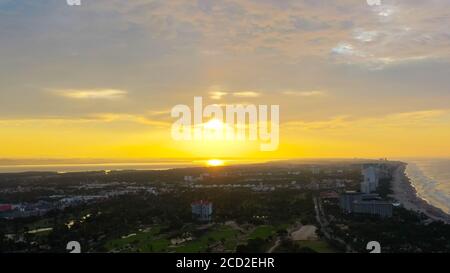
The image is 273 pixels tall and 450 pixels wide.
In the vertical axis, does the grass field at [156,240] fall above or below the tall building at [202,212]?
above

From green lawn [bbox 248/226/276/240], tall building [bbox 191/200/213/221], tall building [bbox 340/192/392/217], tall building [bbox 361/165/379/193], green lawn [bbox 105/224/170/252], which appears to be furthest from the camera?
tall building [bbox 361/165/379/193]

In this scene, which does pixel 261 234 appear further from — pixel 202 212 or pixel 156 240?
pixel 202 212

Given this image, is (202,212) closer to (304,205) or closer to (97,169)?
(304,205)

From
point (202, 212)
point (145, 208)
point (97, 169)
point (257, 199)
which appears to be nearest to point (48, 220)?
point (145, 208)

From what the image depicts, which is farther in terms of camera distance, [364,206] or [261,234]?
[364,206]

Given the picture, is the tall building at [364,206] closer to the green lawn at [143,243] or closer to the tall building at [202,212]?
the tall building at [202,212]

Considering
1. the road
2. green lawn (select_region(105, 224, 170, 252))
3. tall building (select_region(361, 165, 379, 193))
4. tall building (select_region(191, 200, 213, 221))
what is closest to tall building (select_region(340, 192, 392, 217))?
the road

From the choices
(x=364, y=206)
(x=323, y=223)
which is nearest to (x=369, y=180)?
(x=364, y=206)

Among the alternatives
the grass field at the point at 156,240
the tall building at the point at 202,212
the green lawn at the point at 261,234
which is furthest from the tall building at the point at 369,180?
the grass field at the point at 156,240

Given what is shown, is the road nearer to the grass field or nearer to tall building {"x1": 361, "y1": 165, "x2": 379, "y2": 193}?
the grass field

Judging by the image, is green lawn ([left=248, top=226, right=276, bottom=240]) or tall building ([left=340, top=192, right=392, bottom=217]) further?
tall building ([left=340, top=192, right=392, bottom=217])

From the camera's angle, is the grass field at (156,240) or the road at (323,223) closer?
the grass field at (156,240)

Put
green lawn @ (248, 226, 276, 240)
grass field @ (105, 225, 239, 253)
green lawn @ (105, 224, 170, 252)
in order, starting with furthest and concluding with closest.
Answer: green lawn @ (248, 226, 276, 240) → green lawn @ (105, 224, 170, 252) → grass field @ (105, 225, 239, 253)
